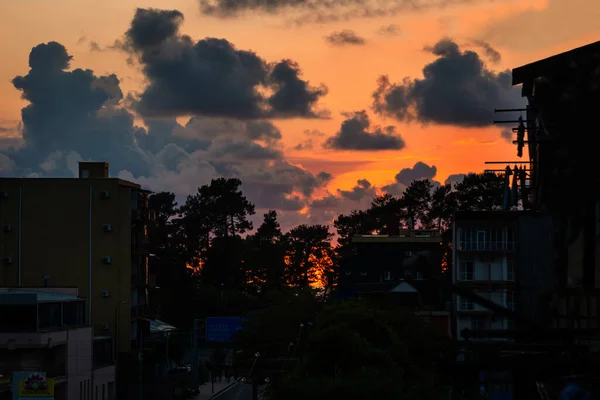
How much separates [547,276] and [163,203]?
157 m

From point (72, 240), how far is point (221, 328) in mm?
16491

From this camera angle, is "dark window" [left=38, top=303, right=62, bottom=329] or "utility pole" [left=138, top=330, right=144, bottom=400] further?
"utility pole" [left=138, top=330, right=144, bottom=400]

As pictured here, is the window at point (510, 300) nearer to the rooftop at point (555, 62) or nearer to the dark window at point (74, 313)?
the dark window at point (74, 313)

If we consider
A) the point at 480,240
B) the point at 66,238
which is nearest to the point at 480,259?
the point at 480,240

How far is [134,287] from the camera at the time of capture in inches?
4117

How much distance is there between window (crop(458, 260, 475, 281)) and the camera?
336 feet

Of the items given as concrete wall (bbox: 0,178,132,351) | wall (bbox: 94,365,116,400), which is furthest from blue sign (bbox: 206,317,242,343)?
A: wall (bbox: 94,365,116,400)

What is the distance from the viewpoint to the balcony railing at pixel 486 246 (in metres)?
102

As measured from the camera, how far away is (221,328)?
10894 centimetres

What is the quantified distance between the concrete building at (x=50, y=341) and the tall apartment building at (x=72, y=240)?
40.2ft

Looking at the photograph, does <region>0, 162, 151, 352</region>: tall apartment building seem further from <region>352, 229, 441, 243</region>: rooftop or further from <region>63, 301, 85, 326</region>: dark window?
<region>352, 229, 441, 243</region>: rooftop

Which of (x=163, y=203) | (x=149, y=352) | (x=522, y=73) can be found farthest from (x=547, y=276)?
(x=163, y=203)

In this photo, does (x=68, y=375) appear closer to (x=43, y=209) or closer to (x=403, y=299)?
(x=43, y=209)

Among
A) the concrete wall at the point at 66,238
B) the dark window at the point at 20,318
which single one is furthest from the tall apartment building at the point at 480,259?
the dark window at the point at 20,318
